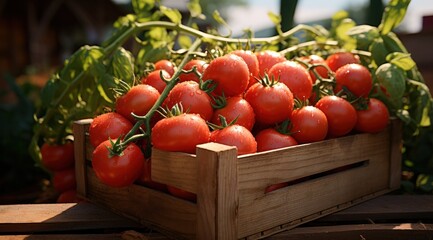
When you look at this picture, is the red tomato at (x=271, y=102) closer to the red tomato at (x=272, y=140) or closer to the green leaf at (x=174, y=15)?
the red tomato at (x=272, y=140)

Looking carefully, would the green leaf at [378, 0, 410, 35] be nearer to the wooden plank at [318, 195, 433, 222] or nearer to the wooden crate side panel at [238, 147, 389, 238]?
the wooden crate side panel at [238, 147, 389, 238]

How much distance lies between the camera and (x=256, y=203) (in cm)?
100

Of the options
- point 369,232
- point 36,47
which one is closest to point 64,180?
Result: point 369,232

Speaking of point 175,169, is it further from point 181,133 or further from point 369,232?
point 369,232

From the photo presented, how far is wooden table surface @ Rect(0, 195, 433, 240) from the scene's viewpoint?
1.12 metres

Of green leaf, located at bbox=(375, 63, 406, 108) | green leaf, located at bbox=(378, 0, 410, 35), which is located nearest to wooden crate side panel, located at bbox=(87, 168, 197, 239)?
green leaf, located at bbox=(375, 63, 406, 108)

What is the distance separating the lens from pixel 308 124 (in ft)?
3.72

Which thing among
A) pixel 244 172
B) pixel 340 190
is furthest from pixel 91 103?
pixel 340 190

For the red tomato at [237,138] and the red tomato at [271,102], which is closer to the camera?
the red tomato at [237,138]

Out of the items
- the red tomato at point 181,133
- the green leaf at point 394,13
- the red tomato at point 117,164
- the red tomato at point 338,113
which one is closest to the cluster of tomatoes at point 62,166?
the red tomato at point 117,164

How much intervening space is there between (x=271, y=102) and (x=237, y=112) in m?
0.09

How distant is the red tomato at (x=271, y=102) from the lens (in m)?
1.09

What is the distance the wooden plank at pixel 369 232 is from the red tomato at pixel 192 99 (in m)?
0.36

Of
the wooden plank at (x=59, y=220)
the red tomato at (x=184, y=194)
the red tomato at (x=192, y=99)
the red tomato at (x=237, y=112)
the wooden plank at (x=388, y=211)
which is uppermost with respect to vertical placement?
the red tomato at (x=192, y=99)
